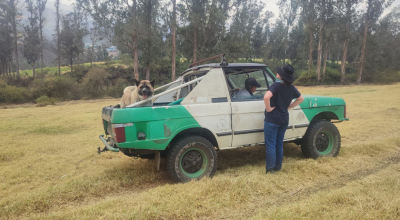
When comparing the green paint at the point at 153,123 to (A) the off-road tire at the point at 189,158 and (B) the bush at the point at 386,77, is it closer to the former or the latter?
(A) the off-road tire at the point at 189,158

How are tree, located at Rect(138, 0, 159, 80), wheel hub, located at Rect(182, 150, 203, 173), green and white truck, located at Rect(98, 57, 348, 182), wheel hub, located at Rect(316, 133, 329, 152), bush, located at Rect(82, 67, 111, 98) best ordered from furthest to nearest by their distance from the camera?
tree, located at Rect(138, 0, 159, 80) < bush, located at Rect(82, 67, 111, 98) < wheel hub, located at Rect(316, 133, 329, 152) < wheel hub, located at Rect(182, 150, 203, 173) < green and white truck, located at Rect(98, 57, 348, 182)

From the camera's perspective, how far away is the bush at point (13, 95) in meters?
22.0

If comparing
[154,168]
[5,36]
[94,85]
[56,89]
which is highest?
[5,36]

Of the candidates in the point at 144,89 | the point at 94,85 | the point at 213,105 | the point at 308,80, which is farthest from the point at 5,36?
the point at 213,105

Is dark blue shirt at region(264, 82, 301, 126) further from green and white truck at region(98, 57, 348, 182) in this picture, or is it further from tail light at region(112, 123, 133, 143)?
tail light at region(112, 123, 133, 143)

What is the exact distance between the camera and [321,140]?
5074 millimetres

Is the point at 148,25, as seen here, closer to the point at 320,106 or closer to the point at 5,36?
the point at 320,106

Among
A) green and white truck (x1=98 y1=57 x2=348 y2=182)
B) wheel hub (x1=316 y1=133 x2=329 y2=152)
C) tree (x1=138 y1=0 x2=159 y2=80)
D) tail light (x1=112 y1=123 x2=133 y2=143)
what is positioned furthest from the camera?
tree (x1=138 y1=0 x2=159 y2=80)

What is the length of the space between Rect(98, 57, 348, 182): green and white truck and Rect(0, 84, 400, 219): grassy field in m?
0.38

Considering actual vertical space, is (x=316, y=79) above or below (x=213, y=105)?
above

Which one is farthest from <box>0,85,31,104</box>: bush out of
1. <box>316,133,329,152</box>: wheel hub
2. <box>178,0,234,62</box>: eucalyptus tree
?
<box>316,133,329,152</box>: wheel hub

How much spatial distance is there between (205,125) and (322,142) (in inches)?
108

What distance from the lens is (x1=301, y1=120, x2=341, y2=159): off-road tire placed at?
487cm

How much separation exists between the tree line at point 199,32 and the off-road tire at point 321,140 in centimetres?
2123
